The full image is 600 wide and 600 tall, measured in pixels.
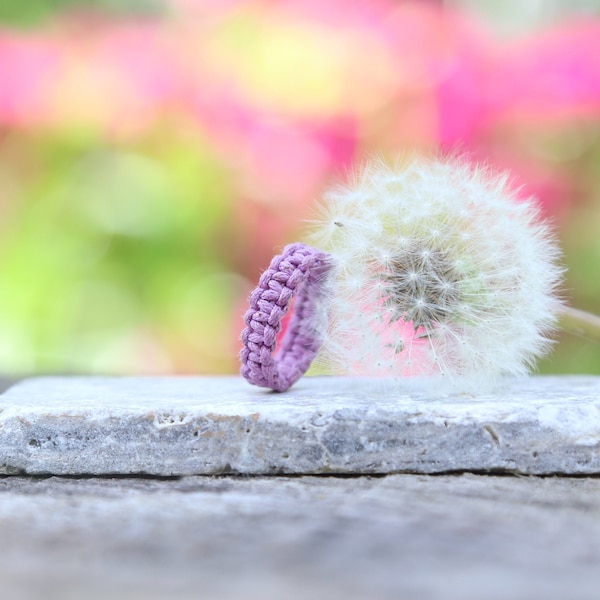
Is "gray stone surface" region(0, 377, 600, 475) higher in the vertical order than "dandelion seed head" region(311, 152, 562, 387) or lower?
lower

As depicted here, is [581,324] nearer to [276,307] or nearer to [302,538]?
[276,307]

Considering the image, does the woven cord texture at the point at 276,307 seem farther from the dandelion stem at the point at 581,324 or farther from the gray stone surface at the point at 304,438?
the dandelion stem at the point at 581,324

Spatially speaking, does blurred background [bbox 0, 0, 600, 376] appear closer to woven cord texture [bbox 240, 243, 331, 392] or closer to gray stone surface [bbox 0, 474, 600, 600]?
woven cord texture [bbox 240, 243, 331, 392]

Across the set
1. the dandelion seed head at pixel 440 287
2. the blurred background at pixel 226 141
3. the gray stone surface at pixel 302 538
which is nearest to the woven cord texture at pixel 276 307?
the dandelion seed head at pixel 440 287

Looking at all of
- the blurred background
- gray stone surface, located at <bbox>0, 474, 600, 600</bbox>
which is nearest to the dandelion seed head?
gray stone surface, located at <bbox>0, 474, 600, 600</bbox>

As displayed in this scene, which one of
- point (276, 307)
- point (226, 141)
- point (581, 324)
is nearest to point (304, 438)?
point (276, 307)

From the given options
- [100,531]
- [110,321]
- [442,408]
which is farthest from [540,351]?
[110,321]

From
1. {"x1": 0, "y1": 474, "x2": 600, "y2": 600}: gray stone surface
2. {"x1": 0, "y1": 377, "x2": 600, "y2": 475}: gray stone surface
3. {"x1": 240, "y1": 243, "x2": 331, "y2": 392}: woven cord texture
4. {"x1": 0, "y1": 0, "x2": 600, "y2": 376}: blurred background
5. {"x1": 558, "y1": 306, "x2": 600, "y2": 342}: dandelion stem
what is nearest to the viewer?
{"x1": 0, "y1": 474, "x2": 600, "y2": 600}: gray stone surface

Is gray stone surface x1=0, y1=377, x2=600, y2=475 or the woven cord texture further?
the woven cord texture
